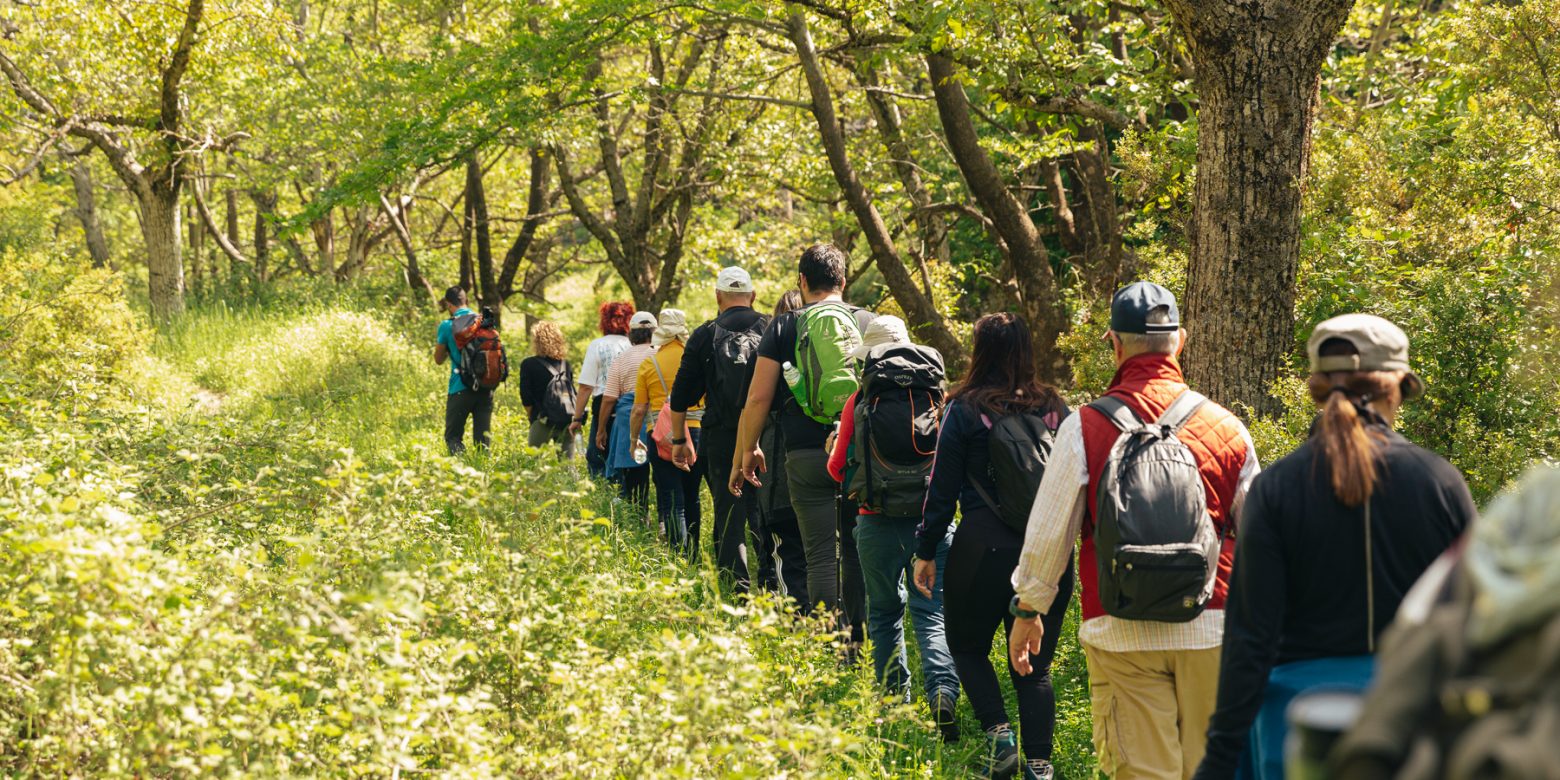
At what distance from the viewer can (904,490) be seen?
17.4 feet

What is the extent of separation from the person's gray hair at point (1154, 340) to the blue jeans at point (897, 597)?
1653 millimetres

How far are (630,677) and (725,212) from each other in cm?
1720

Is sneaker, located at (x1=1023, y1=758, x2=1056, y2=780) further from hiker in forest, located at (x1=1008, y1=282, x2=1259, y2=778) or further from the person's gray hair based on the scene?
the person's gray hair

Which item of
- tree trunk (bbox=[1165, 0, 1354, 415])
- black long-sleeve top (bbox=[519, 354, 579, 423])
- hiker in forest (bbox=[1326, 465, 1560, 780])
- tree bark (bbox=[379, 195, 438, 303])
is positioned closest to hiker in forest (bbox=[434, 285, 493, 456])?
black long-sleeve top (bbox=[519, 354, 579, 423])

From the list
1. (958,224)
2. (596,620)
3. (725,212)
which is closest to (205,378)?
(725,212)

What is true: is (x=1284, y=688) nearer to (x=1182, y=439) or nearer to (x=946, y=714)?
(x=1182, y=439)

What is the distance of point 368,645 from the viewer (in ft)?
12.0

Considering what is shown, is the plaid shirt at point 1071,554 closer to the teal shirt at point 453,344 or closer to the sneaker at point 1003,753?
the sneaker at point 1003,753

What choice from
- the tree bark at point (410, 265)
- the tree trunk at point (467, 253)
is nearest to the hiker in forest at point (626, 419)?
the tree trunk at point (467, 253)

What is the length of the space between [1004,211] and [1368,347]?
29.1 feet

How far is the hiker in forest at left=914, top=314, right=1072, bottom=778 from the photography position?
4.73 meters

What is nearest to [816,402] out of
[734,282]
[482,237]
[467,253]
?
[734,282]

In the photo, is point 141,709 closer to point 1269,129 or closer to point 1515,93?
point 1269,129

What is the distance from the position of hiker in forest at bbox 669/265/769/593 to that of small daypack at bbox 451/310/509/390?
12.1 ft
